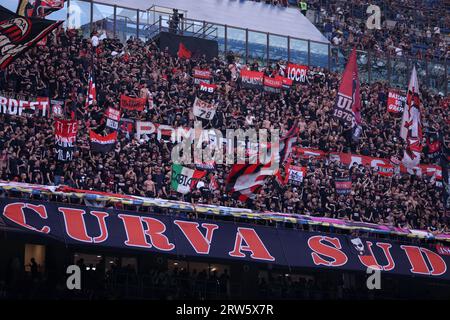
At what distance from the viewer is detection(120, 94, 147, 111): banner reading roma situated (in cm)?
4088

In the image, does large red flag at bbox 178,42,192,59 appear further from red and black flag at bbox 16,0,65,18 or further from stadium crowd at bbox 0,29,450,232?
red and black flag at bbox 16,0,65,18

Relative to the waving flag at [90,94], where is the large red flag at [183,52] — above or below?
above

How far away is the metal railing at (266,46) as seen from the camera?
4803cm

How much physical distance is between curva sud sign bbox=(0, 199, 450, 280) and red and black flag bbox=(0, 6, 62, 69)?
18.2 feet

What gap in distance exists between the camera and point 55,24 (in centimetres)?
3506

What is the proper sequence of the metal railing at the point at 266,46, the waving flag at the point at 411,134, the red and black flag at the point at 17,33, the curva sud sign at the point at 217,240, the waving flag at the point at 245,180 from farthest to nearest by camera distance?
1. the metal railing at the point at 266,46
2. the waving flag at the point at 411,134
3. the waving flag at the point at 245,180
4. the red and black flag at the point at 17,33
5. the curva sud sign at the point at 217,240

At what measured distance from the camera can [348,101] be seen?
45406 mm

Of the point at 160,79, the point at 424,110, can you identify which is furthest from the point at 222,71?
the point at 424,110

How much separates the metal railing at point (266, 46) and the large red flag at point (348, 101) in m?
6.81

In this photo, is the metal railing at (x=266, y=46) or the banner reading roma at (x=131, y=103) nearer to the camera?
the banner reading roma at (x=131, y=103)

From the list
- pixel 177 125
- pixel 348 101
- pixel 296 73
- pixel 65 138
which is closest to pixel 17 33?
pixel 65 138

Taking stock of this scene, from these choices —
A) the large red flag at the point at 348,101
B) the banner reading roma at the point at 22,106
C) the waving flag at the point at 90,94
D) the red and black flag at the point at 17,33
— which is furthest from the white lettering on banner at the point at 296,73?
the red and black flag at the point at 17,33

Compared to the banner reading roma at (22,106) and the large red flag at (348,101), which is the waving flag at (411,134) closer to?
the large red flag at (348,101)

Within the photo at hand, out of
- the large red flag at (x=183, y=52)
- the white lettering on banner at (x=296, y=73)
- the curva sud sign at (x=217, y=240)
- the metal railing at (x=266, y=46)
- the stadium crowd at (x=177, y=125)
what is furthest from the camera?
the white lettering on banner at (x=296, y=73)
